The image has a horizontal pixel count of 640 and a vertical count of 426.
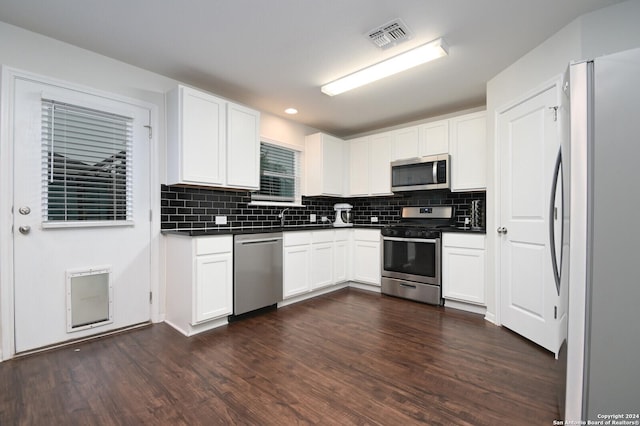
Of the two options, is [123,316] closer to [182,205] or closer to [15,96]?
[182,205]

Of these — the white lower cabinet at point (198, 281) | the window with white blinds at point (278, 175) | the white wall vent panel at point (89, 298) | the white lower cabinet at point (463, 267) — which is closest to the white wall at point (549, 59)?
the white lower cabinet at point (463, 267)

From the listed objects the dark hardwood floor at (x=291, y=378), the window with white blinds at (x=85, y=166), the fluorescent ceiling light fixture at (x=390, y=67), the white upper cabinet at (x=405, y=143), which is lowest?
the dark hardwood floor at (x=291, y=378)

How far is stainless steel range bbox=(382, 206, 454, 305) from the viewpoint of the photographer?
3.46 m

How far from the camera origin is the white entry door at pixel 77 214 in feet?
7.31

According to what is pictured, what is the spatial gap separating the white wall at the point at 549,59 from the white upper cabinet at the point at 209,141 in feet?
8.39

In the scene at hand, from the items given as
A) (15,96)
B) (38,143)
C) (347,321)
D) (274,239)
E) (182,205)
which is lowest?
(347,321)

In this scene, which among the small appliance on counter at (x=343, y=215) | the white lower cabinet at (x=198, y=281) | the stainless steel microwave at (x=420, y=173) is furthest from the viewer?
the small appliance on counter at (x=343, y=215)

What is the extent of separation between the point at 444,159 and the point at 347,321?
89.4 inches

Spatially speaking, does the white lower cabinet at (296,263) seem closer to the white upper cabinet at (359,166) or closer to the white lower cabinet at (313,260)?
the white lower cabinet at (313,260)

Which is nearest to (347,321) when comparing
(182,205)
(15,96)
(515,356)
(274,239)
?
(274,239)

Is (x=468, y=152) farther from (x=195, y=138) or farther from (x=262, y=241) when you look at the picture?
(x=195, y=138)

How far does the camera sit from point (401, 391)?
175 centimetres

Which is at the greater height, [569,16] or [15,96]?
[569,16]

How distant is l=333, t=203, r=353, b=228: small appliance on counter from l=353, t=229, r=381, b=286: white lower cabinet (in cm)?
47
